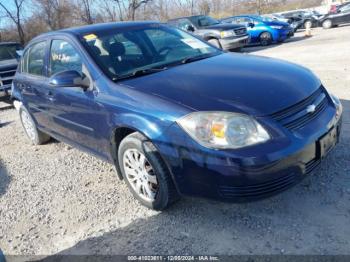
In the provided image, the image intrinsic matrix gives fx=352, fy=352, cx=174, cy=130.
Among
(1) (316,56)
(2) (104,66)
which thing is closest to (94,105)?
(2) (104,66)

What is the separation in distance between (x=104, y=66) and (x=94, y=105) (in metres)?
0.40

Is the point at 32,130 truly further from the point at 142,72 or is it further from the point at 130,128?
the point at 130,128

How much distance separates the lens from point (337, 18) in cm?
1959

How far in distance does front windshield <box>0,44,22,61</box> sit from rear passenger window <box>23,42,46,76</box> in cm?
653

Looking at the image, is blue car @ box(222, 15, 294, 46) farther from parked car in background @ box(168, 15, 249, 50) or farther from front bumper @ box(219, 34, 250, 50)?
front bumper @ box(219, 34, 250, 50)

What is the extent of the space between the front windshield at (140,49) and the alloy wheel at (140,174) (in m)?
0.77

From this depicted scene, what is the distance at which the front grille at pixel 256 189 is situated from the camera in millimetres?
2582

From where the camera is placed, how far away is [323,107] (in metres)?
3.09

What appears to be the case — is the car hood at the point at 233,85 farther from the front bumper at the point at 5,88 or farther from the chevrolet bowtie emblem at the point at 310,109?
the front bumper at the point at 5,88

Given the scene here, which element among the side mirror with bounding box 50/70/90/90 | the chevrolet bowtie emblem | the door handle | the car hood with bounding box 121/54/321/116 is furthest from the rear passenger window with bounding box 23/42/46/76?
the chevrolet bowtie emblem

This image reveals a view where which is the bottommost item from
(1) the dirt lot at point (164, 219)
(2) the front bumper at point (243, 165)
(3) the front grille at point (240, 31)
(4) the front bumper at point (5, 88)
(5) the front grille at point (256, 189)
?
(1) the dirt lot at point (164, 219)

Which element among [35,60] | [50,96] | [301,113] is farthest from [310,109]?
[35,60]

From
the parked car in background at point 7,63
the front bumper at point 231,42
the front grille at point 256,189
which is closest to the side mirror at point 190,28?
the front bumper at point 231,42

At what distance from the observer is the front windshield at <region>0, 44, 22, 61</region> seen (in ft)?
36.1
